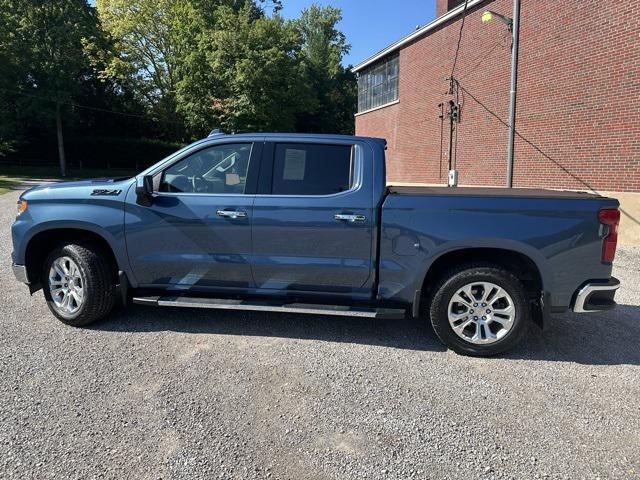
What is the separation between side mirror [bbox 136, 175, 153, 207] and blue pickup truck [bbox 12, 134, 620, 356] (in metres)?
0.02

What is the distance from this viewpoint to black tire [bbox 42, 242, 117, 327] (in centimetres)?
447

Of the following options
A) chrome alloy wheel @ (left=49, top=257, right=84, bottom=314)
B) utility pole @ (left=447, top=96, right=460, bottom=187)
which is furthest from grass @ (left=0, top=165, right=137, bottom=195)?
chrome alloy wheel @ (left=49, top=257, right=84, bottom=314)

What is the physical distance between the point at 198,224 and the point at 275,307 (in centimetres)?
103

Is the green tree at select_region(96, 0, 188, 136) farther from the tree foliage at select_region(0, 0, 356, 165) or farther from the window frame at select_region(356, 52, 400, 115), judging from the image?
the window frame at select_region(356, 52, 400, 115)

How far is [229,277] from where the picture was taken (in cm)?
440

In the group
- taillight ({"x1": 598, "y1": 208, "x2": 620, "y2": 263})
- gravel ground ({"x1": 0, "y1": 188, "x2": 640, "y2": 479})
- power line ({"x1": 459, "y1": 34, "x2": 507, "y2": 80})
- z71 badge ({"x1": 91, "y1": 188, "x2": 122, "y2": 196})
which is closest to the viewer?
gravel ground ({"x1": 0, "y1": 188, "x2": 640, "y2": 479})

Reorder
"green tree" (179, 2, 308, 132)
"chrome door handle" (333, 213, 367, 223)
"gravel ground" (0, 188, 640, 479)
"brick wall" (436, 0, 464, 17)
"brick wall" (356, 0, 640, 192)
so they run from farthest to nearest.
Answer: "green tree" (179, 2, 308, 132) → "brick wall" (436, 0, 464, 17) → "brick wall" (356, 0, 640, 192) → "chrome door handle" (333, 213, 367, 223) → "gravel ground" (0, 188, 640, 479)

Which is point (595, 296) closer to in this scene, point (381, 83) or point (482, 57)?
point (482, 57)

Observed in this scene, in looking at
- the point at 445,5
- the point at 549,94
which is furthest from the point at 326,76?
the point at 549,94

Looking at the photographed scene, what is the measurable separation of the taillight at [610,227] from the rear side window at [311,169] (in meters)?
2.09

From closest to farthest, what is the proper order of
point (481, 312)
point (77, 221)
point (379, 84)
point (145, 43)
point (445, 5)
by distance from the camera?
point (481, 312), point (77, 221), point (445, 5), point (379, 84), point (145, 43)

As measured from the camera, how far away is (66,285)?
4648mm

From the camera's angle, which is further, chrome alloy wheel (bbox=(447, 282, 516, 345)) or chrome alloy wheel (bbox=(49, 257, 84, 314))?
chrome alloy wheel (bbox=(49, 257, 84, 314))

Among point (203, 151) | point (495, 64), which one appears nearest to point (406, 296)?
point (203, 151)
